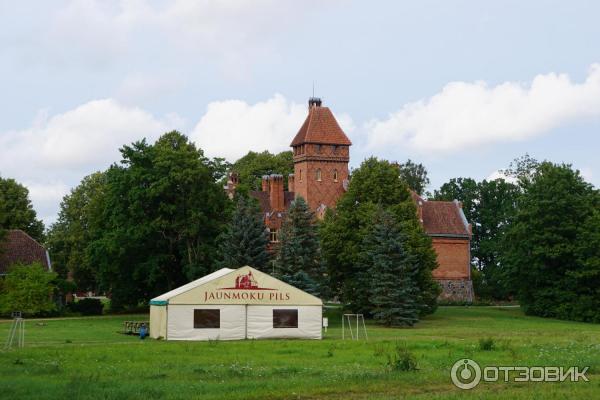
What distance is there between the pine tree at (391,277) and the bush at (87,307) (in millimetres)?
21673

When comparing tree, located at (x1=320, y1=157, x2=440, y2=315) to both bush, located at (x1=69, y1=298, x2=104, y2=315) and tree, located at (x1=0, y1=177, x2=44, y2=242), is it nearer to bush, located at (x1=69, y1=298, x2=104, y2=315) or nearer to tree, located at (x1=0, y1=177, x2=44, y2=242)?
bush, located at (x1=69, y1=298, x2=104, y2=315)

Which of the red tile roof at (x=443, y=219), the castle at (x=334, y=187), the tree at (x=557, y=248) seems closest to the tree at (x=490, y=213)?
the red tile roof at (x=443, y=219)

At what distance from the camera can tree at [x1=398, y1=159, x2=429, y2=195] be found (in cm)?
10344

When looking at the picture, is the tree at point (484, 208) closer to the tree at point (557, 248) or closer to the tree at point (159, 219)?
the tree at point (557, 248)

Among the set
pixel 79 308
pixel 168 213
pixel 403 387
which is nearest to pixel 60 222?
pixel 79 308

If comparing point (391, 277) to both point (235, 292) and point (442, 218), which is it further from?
point (442, 218)

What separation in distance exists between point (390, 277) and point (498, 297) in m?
34.5

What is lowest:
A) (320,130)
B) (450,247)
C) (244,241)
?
(244,241)

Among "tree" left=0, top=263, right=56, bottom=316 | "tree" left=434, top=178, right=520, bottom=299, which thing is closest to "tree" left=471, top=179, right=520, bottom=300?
"tree" left=434, top=178, right=520, bottom=299

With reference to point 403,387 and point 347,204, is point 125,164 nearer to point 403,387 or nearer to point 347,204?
point 347,204

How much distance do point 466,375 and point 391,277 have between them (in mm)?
29586

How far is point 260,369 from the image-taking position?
21.7 metres

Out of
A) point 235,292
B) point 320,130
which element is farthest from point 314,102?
point 235,292

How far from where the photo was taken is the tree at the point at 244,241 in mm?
51531
